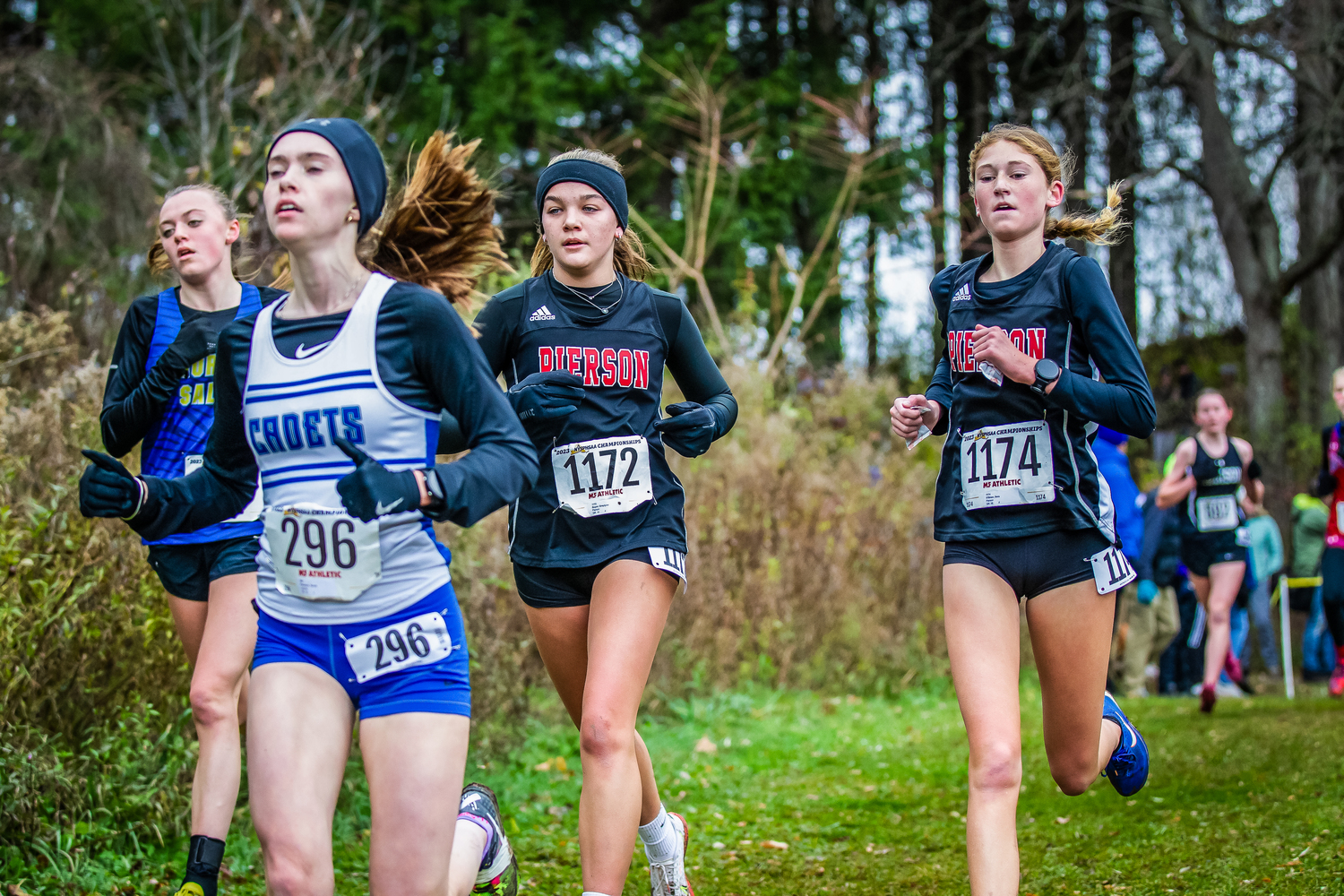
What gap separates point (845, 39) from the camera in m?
19.2

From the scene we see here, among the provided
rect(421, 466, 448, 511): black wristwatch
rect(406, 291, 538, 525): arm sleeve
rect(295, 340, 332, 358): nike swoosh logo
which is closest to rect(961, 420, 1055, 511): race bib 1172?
rect(406, 291, 538, 525): arm sleeve

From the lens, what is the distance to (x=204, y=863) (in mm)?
3709

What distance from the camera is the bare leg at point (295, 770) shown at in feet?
8.29

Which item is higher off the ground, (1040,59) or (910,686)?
(1040,59)

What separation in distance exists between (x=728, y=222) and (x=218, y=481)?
46.9 ft

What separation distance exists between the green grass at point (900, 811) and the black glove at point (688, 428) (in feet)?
6.25

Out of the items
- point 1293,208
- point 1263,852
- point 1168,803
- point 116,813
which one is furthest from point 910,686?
point 1293,208

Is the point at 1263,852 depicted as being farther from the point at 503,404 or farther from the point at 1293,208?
the point at 1293,208

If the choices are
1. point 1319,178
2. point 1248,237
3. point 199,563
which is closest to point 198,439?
point 199,563

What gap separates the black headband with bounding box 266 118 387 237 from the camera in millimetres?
2666

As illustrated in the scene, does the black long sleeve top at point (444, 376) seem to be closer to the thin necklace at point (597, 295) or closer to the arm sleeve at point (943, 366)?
the thin necklace at point (597, 295)

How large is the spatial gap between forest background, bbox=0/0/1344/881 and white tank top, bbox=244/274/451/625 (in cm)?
208

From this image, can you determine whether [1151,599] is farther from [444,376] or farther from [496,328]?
[444,376]

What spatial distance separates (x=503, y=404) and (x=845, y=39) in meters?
17.9
